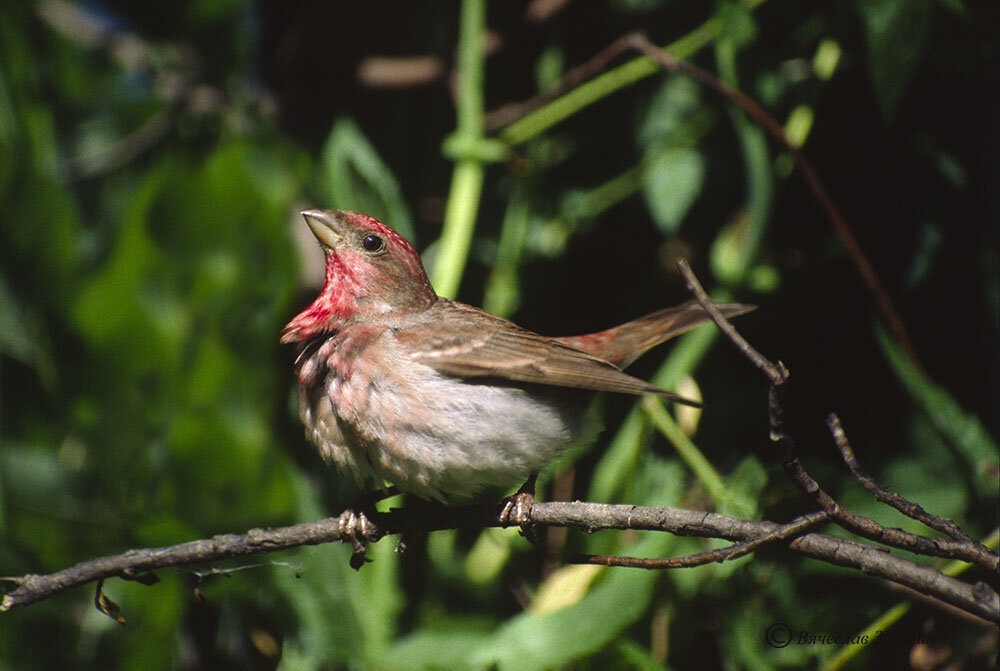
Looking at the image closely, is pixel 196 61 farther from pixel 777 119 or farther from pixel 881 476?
pixel 881 476

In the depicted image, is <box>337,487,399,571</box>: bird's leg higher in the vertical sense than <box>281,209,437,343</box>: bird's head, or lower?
lower

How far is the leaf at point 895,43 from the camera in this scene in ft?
8.84

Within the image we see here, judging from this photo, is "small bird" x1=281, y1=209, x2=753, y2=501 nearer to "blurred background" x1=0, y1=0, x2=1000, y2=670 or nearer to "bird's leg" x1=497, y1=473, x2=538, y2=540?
"bird's leg" x1=497, y1=473, x2=538, y2=540

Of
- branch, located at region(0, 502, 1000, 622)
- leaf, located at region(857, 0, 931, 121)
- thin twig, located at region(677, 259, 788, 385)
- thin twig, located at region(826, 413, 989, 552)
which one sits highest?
leaf, located at region(857, 0, 931, 121)

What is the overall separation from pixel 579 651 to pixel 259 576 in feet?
3.62

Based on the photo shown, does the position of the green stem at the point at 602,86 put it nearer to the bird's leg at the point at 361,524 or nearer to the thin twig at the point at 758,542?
the bird's leg at the point at 361,524

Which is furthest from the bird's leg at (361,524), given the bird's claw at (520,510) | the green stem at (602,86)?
the green stem at (602,86)

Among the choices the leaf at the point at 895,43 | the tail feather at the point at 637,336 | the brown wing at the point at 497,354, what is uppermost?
the leaf at the point at 895,43

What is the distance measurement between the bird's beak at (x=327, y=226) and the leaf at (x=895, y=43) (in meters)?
1.68

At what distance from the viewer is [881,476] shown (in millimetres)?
3012

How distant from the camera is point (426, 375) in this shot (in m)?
2.63

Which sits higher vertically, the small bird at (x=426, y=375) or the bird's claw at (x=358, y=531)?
the small bird at (x=426, y=375)

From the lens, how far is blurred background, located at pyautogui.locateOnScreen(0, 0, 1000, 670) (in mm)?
2715

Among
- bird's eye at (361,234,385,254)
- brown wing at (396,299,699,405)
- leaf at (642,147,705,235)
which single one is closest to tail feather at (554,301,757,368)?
brown wing at (396,299,699,405)
